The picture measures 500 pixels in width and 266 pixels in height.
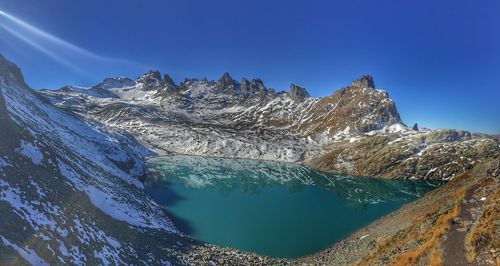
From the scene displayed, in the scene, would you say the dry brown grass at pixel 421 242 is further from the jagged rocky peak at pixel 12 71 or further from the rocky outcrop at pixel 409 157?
the rocky outcrop at pixel 409 157

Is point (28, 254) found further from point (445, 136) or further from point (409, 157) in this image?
point (445, 136)

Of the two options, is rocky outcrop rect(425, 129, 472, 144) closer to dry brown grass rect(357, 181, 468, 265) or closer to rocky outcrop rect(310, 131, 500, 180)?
rocky outcrop rect(310, 131, 500, 180)

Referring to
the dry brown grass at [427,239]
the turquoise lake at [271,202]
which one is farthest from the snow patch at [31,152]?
the dry brown grass at [427,239]

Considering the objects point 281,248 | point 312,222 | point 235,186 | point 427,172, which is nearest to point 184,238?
point 281,248

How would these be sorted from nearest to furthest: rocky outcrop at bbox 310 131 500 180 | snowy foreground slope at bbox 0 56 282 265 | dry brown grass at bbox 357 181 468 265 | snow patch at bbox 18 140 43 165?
1. snowy foreground slope at bbox 0 56 282 265
2. dry brown grass at bbox 357 181 468 265
3. snow patch at bbox 18 140 43 165
4. rocky outcrop at bbox 310 131 500 180

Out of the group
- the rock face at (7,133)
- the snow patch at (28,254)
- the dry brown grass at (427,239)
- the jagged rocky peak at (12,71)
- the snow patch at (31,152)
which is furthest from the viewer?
the jagged rocky peak at (12,71)

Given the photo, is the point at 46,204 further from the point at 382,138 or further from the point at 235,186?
the point at 382,138

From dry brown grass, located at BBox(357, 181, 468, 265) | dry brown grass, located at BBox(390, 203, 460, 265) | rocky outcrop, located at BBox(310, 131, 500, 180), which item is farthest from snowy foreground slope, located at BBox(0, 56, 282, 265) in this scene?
rocky outcrop, located at BBox(310, 131, 500, 180)

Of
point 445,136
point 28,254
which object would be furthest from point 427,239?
point 445,136
